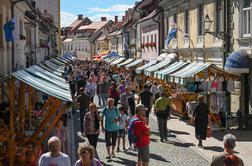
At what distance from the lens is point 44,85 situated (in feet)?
31.2

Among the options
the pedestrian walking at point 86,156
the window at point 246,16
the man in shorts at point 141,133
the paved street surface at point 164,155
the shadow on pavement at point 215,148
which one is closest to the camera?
the pedestrian walking at point 86,156

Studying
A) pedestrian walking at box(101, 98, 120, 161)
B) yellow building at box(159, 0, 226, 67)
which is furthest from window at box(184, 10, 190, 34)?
pedestrian walking at box(101, 98, 120, 161)

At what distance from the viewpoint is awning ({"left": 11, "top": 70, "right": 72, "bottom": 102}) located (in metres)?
Result: 8.95

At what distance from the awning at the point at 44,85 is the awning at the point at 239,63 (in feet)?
27.9

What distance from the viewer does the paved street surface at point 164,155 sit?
12172mm

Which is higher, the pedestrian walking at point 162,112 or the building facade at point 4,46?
the building facade at point 4,46

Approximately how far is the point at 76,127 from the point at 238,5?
6.97 m

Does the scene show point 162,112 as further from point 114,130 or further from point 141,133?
point 141,133

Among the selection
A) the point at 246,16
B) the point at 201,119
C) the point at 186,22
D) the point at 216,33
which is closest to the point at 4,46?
the point at 216,33


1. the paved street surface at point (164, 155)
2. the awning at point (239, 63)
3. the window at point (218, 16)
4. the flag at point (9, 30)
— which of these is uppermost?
the window at point (218, 16)

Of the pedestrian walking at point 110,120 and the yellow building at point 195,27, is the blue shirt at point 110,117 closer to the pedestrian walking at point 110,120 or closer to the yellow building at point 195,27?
the pedestrian walking at point 110,120

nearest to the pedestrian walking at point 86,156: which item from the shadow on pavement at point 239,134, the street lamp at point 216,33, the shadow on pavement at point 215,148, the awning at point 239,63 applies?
the shadow on pavement at point 215,148

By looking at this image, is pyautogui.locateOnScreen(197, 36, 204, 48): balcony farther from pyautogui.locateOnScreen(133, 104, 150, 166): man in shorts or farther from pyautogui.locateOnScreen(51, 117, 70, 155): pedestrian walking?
pyautogui.locateOnScreen(51, 117, 70, 155): pedestrian walking

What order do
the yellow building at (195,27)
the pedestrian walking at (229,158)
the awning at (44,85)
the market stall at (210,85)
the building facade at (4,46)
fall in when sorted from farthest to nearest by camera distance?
the yellow building at (195,27), the building facade at (4,46), the market stall at (210,85), the awning at (44,85), the pedestrian walking at (229,158)
